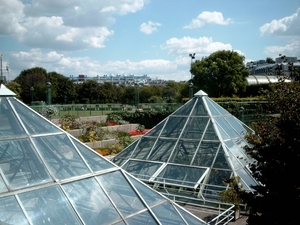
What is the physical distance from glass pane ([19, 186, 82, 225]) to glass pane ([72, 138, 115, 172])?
1.10 meters

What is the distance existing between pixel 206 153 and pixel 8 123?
7.26m

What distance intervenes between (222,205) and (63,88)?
66923mm

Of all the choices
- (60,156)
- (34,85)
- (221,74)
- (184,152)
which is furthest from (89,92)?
(60,156)

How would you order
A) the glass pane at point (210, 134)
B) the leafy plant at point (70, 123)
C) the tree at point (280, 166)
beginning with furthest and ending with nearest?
the leafy plant at point (70, 123) < the glass pane at point (210, 134) < the tree at point (280, 166)

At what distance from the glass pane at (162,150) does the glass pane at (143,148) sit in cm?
25

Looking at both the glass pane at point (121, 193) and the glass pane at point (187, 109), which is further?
the glass pane at point (187, 109)

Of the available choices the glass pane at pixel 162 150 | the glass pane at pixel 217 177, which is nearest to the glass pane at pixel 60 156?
the glass pane at pixel 217 177

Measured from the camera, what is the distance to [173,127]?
1380 cm

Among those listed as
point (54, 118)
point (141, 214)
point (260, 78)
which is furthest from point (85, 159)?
point (260, 78)

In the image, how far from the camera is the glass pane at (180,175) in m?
11.4

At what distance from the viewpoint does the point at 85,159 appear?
7141 mm

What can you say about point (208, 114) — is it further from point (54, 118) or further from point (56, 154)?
point (54, 118)

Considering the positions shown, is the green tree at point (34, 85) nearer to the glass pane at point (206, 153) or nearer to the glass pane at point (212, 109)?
the glass pane at point (212, 109)

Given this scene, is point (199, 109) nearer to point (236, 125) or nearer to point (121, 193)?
point (236, 125)
